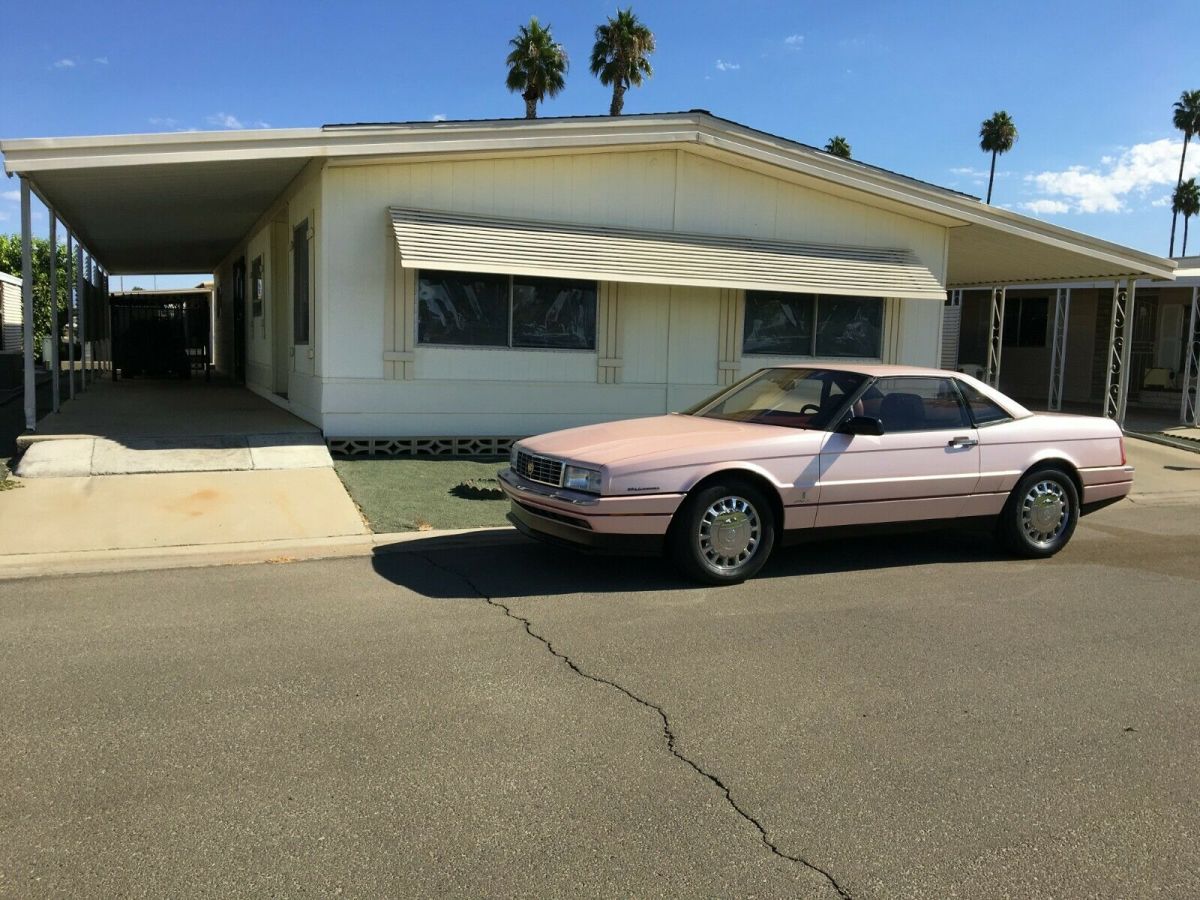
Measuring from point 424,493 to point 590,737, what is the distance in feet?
18.0

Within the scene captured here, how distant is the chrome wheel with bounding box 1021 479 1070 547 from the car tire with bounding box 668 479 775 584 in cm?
237

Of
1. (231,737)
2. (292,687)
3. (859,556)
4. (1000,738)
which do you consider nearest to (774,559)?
(859,556)

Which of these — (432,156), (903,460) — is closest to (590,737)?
(903,460)

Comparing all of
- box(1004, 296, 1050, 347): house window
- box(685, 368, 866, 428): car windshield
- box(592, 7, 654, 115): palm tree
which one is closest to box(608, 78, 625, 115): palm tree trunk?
box(592, 7, 654, 115): palm tree

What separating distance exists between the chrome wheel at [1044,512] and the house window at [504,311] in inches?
240

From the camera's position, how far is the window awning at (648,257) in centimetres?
1070

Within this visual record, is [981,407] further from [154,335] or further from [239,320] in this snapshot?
[154,335]

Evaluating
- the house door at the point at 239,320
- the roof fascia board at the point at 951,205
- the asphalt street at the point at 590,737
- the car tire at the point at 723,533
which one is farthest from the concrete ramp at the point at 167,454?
the house door at the point at 239,320

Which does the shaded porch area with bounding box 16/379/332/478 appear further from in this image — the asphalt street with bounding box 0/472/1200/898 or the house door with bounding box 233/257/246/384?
the house door with bounding box 233/257/246/384

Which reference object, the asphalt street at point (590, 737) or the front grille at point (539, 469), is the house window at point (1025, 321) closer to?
the asphalt street at point (590, 737)

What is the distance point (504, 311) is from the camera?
11680mm

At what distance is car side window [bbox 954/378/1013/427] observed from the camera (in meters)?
7.44

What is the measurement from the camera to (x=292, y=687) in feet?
14.8

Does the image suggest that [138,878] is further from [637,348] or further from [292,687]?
[637,348]
